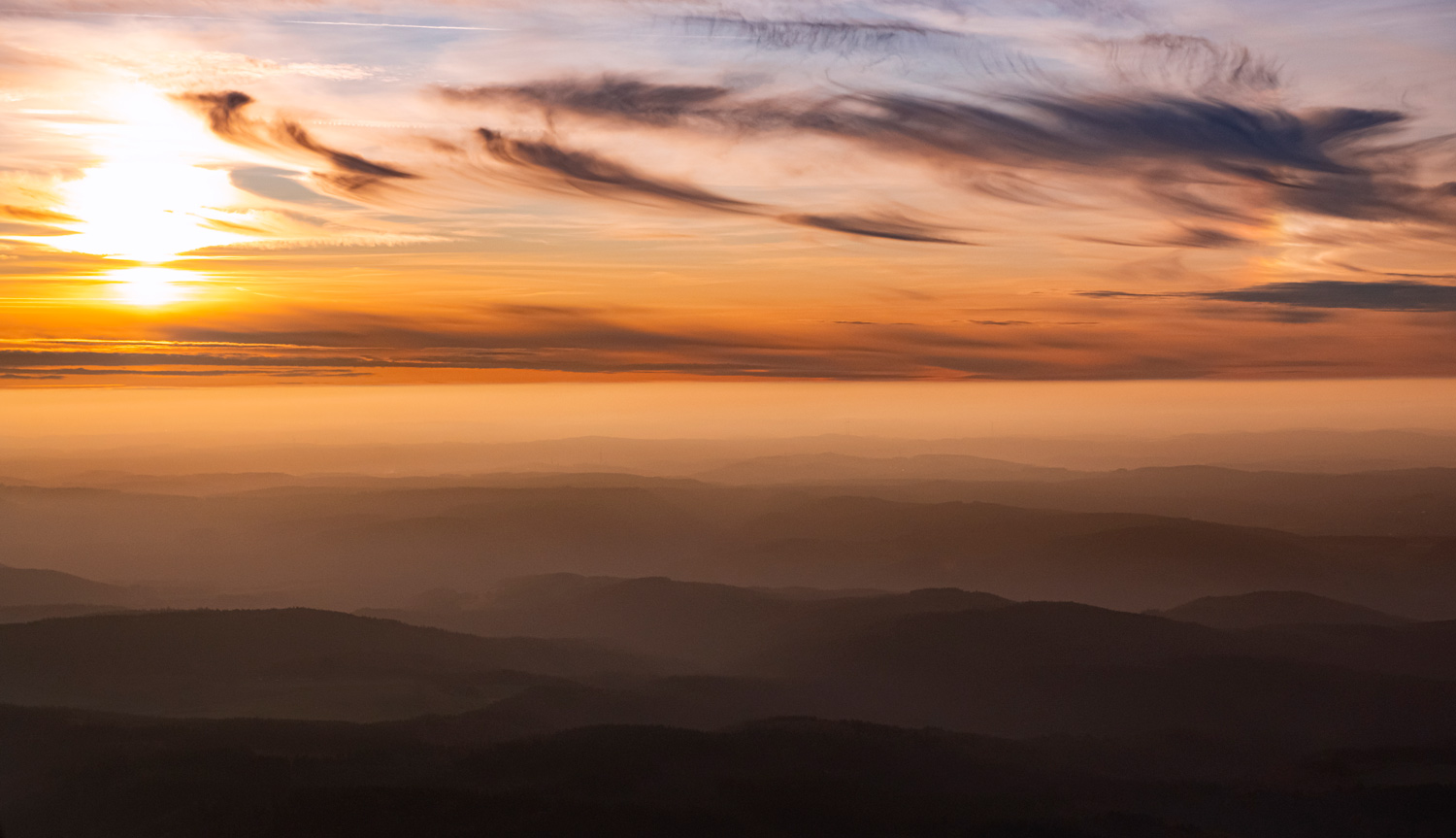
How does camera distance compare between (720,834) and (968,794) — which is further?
(968,794)

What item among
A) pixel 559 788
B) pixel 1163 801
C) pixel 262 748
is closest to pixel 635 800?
pixel 559 788

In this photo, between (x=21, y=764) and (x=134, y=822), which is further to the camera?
(x=21, y=764)

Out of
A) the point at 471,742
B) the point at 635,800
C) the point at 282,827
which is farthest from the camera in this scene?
the point at 471,742

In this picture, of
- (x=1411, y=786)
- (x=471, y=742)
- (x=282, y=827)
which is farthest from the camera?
(x=471, y=742)

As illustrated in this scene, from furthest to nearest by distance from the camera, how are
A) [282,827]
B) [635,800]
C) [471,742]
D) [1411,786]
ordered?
1. [471,742]
2. [1411,786]
3. [635,800]
4. [282,827]

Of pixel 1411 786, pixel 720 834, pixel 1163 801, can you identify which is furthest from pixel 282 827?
pixel 1411 786

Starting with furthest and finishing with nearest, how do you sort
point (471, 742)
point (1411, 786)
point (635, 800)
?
point (471, 742)
point (1411, 786)
point (635, 800)

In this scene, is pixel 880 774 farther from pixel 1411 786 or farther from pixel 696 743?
pixel 1411 786

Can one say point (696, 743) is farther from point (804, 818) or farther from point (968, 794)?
point (968, 794)
